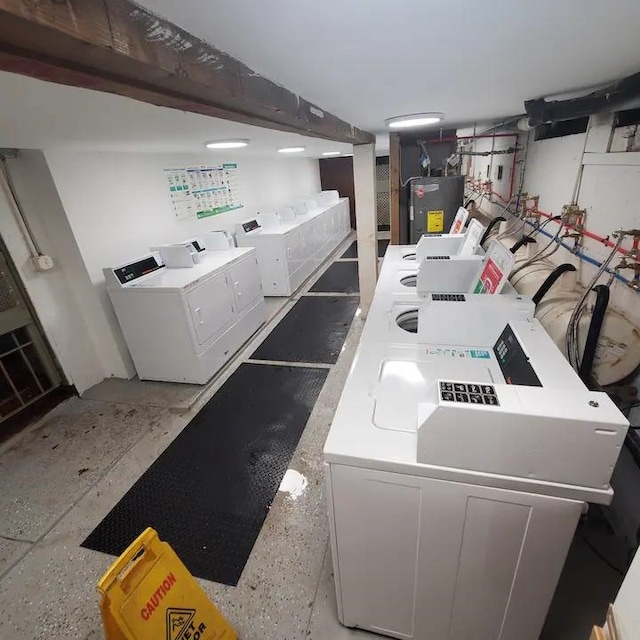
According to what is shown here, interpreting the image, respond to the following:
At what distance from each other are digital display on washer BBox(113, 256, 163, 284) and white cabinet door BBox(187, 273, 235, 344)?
23.0 inches

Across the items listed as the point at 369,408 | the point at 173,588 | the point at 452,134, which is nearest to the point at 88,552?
the point at 173,588

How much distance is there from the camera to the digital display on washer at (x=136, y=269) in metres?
2.83

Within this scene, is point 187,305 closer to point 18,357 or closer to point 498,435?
point 18,357

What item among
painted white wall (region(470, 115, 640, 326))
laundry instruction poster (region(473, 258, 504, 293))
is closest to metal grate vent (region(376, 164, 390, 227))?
painted white wall (region(470, 115, 640, 326))

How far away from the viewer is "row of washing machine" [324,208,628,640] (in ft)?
2.98

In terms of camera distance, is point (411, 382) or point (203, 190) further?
point (203, 190)

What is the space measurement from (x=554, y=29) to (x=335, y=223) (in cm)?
646

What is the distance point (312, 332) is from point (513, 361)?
2573mm

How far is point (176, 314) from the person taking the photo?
2.76 meters

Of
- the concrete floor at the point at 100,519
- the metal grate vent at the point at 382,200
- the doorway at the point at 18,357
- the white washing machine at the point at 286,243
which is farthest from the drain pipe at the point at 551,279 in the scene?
the metal grate vent at the point at 382,200

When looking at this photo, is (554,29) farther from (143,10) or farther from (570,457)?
(570,457)

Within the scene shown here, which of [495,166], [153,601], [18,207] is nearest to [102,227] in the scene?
[18,207]

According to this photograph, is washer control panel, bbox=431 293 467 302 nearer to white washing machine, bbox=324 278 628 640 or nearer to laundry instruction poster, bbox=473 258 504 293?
laundry instruction poster, bbox=473 258 504 293

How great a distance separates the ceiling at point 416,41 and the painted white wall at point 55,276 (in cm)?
243
